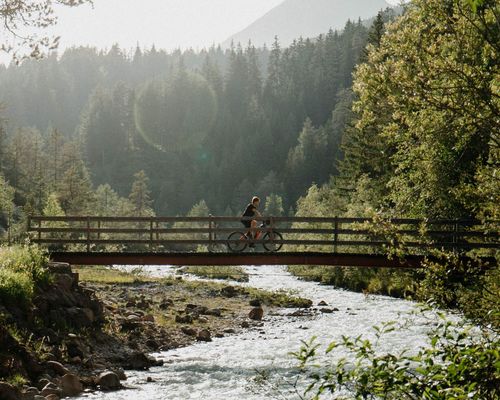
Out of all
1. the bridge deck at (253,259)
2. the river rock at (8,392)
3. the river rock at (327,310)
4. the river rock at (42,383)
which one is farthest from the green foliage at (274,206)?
the river rock at (8,392)

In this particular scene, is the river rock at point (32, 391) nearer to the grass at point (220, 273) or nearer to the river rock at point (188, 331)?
the river rock at point (188, 331)

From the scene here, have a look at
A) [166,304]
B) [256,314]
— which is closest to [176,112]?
[166,304]

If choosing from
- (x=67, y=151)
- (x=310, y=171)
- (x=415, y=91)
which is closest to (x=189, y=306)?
(x=415, y=91)

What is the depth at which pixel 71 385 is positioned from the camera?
51.7 feet

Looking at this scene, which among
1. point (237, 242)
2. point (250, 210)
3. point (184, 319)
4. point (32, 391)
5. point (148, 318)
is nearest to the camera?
point (32, 391)

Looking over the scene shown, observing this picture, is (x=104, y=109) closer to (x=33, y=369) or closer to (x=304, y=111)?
(x=304, y=111)

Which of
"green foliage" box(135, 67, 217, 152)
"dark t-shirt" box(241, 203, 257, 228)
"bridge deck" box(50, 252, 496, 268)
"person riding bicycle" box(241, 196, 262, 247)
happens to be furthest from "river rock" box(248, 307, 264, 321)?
"green foliage" box(135, 67, 217, 152)

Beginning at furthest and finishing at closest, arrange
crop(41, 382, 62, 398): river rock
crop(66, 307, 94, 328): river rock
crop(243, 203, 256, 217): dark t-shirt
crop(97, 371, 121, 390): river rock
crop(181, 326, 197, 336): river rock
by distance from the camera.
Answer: crop(243, 203, 256, 217): dark t-shirt < crop(181, 326, 197, 336): river rock < crop(66, 307, 94, 328): river rock < crop(97, 371, 121, 390): river rock < crop(41, 382, 62, 398): river rock

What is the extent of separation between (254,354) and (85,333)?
585cm

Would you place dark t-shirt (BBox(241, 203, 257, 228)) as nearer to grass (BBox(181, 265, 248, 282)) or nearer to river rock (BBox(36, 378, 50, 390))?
river rock (BBox(36, 378, 50, 390))

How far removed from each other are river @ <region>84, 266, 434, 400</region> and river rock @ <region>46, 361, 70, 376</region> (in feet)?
4.65

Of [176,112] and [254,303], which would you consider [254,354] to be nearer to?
[254,303]

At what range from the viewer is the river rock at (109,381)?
54.1ft

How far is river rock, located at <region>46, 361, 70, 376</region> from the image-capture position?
16625mm
